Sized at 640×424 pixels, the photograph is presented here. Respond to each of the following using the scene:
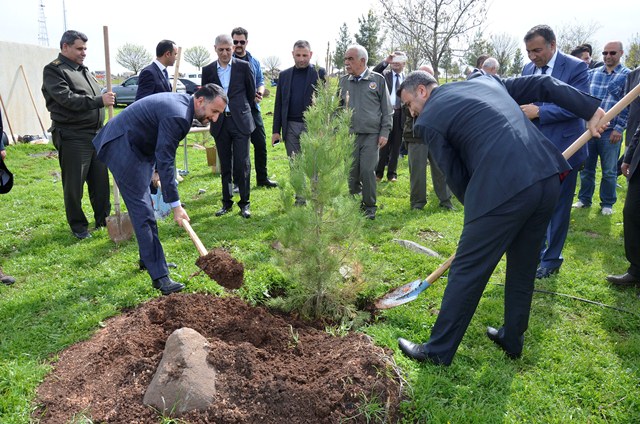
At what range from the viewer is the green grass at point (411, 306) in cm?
289

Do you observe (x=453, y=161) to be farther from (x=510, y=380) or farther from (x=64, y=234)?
(x=64, y=234)

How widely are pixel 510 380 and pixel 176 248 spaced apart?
12.7 feet

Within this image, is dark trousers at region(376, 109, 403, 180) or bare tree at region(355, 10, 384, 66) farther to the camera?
bare tree at region(355, 10, 384, 66)

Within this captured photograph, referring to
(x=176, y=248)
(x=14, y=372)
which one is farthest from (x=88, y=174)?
(x=14, y=372)

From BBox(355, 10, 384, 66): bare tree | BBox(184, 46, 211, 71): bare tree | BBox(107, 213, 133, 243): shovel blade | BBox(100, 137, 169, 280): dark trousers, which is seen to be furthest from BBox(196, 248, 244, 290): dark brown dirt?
BBox(184, 46, 211, 71): bare tree

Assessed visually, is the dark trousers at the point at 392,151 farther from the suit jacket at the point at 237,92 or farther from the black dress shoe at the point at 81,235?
the black dress shoe at the point at 81,235

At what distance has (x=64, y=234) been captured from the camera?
589 centimetres

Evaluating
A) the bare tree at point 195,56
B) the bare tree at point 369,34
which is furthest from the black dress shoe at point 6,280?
the bare tree at point 195,56

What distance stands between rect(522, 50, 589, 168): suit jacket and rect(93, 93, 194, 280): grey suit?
133 inches

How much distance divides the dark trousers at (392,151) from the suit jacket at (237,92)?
311cm

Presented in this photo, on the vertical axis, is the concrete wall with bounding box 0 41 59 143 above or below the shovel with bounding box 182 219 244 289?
above

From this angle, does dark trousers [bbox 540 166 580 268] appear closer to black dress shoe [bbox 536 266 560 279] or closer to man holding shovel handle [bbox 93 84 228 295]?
black dress shoe [bbox 536 266 560 279]

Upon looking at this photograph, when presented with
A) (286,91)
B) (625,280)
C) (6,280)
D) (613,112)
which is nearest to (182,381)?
(6,280)

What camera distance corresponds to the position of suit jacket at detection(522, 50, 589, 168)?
4.21 metres
